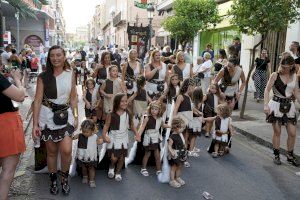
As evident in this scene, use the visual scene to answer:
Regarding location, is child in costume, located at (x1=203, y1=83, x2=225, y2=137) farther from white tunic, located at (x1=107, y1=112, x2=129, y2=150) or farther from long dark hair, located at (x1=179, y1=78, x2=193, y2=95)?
white tunic, located at (x1=107, y1=112, x2=129, y2=150)

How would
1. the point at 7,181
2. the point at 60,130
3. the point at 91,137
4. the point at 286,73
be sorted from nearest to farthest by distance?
the point at 7,181
the point at 60,130
the point at 91,137
the point at 286,73

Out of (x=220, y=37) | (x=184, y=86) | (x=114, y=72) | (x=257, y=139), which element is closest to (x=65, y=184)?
(x=184, y=86)

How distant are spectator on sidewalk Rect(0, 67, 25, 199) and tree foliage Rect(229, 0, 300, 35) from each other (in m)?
6.84

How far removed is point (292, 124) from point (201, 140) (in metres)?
2.19

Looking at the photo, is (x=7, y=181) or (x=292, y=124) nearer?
(x=7, y=181)

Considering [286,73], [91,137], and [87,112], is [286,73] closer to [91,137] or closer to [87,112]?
[91,137]

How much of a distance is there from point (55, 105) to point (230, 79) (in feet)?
14.2

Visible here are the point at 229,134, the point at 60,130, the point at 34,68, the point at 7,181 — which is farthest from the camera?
the point at 34,68

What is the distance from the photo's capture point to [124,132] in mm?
5441

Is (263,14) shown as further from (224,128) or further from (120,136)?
(120,136)

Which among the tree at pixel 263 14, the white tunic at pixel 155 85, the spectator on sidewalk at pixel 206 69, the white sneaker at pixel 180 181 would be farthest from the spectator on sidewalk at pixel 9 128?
the spectator on sidewalk at pixel 206 69

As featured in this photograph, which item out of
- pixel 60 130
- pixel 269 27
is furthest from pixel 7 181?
pixel 269 27

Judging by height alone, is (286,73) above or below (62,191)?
above

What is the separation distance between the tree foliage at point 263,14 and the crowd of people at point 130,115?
206 cm
